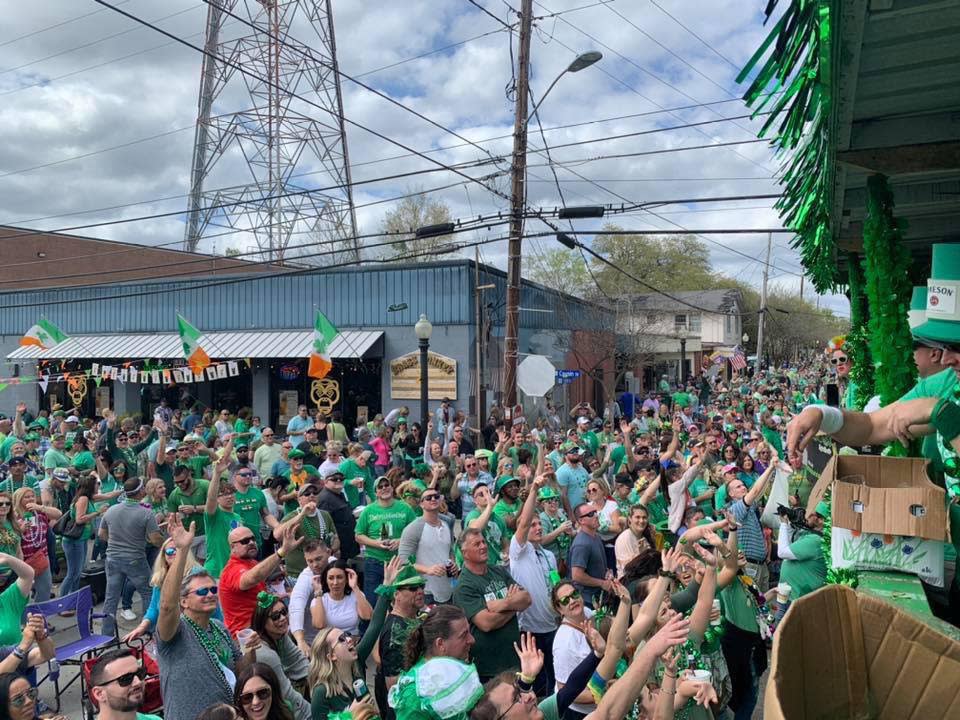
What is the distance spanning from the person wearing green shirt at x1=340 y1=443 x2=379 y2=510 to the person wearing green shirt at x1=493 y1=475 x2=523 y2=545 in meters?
2.55

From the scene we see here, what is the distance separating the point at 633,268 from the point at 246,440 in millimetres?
54261

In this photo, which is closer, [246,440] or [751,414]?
[246,440]

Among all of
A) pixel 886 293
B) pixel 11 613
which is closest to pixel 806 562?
pixel 886 293

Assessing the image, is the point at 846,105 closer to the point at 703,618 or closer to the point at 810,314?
the point at 703,618

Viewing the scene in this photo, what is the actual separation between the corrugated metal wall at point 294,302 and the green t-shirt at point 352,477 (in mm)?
10496

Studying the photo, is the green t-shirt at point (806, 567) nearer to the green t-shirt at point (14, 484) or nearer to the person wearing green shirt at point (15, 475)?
the green t-shirt at point (14, 484)

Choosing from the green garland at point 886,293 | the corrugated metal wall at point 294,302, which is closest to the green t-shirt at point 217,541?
the green garland at point 886,293

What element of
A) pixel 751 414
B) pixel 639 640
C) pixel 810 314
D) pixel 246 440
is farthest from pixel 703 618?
pixel 810 314

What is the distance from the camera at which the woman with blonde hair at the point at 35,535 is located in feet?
25.6

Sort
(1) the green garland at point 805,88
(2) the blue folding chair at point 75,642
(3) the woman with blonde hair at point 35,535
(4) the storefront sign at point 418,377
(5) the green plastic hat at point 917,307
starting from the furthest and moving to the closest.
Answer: (4) the storefront sign at point 418,377
(3) the woman with blonde hair at point 35,535
(2) the blue folding chair at point 75,642
(5) the green plastic hat at point 917,307
(1) the green garland at point 805,88

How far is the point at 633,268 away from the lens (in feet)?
214

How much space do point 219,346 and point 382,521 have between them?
678 inches

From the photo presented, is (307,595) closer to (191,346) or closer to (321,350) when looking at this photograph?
(321,350)

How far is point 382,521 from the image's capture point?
301 inches
